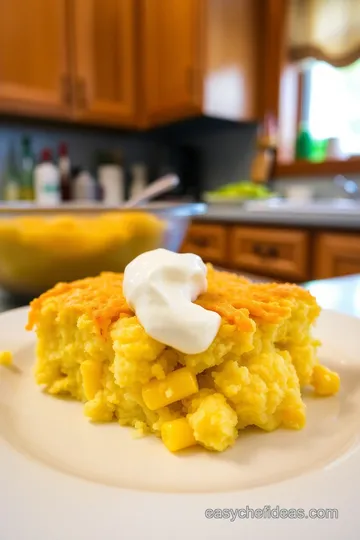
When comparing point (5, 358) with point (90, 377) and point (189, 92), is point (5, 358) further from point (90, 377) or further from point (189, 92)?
point (189, 92)

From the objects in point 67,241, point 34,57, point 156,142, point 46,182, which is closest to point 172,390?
point 67,241

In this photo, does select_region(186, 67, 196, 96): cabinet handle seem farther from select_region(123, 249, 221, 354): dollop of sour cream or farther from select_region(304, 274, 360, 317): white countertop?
select_region(123, 249, 221, 354): dollop of sour cream

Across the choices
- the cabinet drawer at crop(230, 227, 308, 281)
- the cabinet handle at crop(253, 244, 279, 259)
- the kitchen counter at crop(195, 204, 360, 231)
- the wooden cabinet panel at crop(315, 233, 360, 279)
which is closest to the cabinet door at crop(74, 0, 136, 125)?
the kitchen counter at crop(195, 204, 360, 231)

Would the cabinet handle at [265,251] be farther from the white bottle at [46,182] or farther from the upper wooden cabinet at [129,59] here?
the white bottle at [46,182]

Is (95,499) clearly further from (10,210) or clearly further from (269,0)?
(269,0)

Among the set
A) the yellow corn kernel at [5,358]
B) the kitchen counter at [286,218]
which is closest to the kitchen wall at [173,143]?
the kitchen counter at [286,218]
